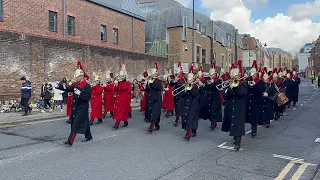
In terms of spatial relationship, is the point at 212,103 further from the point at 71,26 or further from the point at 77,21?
the point at 77,21

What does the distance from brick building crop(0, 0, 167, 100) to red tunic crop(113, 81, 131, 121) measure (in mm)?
7883

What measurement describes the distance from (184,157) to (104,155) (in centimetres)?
177

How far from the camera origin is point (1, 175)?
546 cm

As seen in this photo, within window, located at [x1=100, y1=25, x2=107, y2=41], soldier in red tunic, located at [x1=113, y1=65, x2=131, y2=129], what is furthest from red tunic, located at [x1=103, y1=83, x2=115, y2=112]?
window, located at [x1=100, y1=25, x2=107, y2=41]

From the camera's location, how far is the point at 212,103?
1095 centimetres

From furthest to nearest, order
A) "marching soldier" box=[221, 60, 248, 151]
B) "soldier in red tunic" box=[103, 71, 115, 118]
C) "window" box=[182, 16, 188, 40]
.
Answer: "window" box=[182, 16, 188, 40], "soldier in red tunic" box=[103, 71, 115, 118], "marching soldier" box=[221, 60, 248, 151]

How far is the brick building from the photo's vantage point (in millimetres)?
16125

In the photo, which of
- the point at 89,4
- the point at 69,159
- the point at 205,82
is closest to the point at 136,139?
the point at 69,159

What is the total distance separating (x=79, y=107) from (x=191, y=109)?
311cm

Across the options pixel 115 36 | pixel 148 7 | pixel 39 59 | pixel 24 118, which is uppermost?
pixel 148 7

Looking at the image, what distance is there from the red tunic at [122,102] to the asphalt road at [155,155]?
0.49 metres

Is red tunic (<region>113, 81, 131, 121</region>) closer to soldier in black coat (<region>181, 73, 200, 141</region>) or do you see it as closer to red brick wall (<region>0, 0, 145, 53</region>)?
soldier in black coat (<region>181, 73, 200, 141</region>)

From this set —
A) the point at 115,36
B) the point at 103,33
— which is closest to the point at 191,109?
the point at 103,33

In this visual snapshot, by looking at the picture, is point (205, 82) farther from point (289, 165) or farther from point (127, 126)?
point (289, 165)
